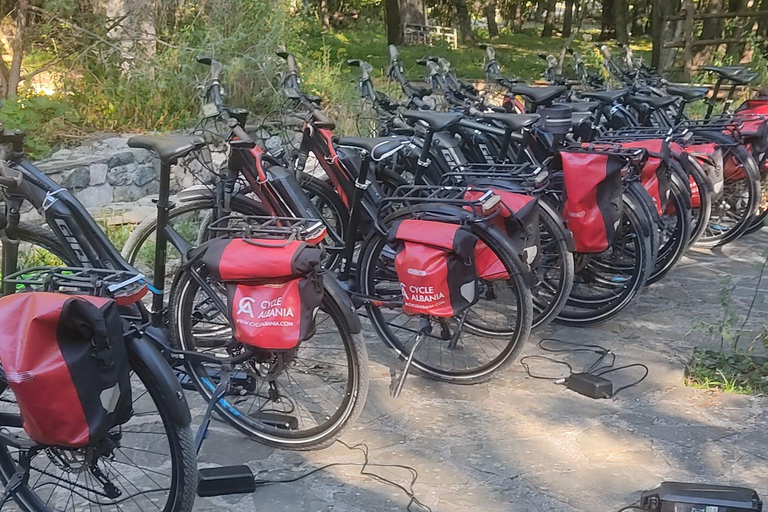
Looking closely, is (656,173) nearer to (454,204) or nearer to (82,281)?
(454,204)

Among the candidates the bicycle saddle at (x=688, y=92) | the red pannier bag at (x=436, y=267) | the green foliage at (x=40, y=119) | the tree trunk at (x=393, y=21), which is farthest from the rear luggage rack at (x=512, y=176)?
the tree trunk at (x=393, y=21)

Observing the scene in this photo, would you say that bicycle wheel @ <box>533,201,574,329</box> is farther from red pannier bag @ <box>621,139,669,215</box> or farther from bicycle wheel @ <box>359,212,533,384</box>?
red pannier bag @ <box>621,139,669,215</box>

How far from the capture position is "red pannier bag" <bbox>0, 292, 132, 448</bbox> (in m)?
2.04

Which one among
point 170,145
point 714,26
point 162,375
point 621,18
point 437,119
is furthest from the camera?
point 621,18

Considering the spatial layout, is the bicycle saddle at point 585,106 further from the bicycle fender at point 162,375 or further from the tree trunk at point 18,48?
the tree trunk at point 18,48

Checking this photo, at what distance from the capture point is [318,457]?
120 inches

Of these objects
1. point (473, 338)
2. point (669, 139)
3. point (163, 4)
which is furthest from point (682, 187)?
point (163, 4)

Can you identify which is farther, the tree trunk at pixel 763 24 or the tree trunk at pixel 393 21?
the tree trunk at pixel 393 21

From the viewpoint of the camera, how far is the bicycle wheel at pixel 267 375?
114 inches

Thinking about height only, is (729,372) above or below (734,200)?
below

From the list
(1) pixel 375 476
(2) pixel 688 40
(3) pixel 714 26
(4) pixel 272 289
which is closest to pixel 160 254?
(4) pixel 272 289

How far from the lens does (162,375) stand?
229 centimetres

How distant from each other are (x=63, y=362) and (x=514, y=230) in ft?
7.04

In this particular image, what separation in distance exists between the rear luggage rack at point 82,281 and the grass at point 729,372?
2.65 meters
